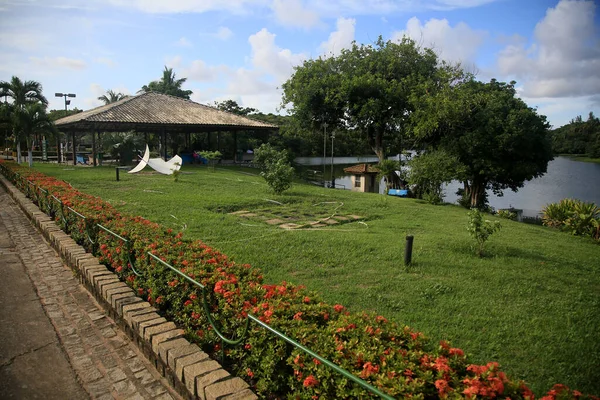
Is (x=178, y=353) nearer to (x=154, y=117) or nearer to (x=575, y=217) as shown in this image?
(x=575, y=217)

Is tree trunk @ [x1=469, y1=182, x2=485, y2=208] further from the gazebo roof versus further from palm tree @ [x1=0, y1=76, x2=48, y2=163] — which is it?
palm tree @ [x1=0, y1=76, x2=48, y2=163]

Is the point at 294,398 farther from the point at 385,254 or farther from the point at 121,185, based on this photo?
the point at 121,185

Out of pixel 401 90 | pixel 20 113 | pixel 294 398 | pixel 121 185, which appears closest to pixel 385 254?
pixel 294 398

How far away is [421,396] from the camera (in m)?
1.82

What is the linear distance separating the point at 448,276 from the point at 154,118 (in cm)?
2040

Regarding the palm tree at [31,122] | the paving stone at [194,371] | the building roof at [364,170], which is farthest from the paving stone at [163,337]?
the palm tree at [31,122]

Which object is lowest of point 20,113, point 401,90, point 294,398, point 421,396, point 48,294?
point 48,294

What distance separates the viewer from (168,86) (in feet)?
128

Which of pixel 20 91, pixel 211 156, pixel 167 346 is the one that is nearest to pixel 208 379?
pixel 167 346

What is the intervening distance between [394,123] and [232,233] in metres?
16.8

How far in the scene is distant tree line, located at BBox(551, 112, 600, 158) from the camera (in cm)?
2602

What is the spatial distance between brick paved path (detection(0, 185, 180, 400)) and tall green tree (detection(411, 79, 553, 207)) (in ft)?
56.0

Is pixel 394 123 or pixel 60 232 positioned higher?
pixel 394 123

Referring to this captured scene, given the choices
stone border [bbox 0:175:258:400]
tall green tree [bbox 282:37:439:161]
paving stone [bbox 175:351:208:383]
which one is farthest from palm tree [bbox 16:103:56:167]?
paving stone [bbox 175:351:208:383]
